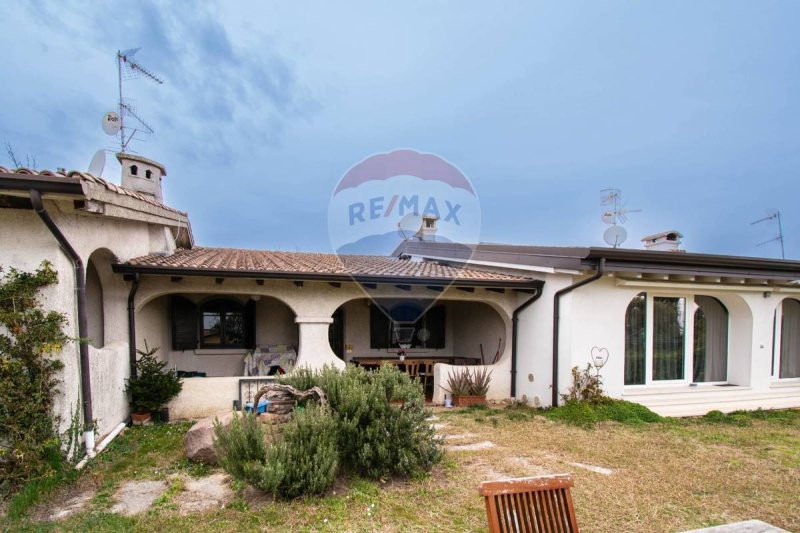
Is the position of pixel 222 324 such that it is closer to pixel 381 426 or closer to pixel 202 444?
pixel 202 444

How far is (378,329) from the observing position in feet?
37.1

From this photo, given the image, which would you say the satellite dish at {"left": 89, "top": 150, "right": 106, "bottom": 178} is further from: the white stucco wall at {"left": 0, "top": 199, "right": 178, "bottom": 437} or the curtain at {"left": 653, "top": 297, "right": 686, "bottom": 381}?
the curtain at {"left": 653, "top": 297, "right": 686, "bottom": 381}

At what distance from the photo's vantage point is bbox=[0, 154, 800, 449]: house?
6.06 metres

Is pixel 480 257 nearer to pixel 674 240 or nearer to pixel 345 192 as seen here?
pixel 345 192

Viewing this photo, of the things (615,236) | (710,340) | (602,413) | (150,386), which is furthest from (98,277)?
(710,340)

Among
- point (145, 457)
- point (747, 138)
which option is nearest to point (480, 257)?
point (145, 457)

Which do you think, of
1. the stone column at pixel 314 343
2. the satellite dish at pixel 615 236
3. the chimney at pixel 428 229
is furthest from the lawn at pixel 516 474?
the chimney at pixel 428 229

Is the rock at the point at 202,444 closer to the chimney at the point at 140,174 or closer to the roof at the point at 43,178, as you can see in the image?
the roof at the point at 43,178

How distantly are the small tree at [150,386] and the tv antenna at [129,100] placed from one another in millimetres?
5606

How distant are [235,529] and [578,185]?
673 inches

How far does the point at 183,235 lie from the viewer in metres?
10.3

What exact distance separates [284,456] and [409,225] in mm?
10430

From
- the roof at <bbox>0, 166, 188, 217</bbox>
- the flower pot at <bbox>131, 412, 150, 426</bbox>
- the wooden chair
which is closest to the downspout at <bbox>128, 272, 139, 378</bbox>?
the flower pot at <bbox>131, 412, 150, 426</bbox>

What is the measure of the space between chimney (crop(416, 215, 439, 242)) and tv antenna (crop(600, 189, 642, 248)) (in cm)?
604
